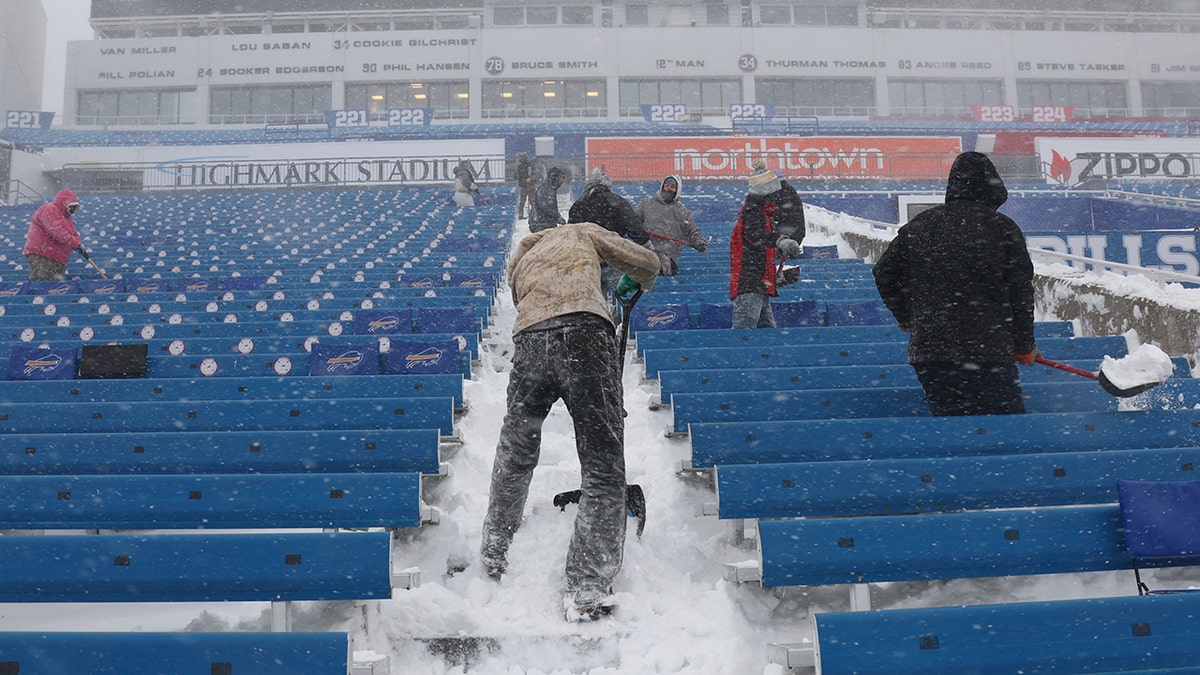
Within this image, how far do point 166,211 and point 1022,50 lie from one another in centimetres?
4322

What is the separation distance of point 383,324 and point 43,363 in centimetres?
261

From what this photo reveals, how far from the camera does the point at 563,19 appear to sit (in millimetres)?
45469

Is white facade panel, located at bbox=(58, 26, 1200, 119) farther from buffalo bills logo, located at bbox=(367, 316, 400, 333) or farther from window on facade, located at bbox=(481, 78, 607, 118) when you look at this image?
buffalo bills logo, located at bbox=(367, 316, 400, 333)

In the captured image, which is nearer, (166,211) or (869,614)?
(869,614)

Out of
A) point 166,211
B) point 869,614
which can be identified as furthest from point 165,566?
point 166,211

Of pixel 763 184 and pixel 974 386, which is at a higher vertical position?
pixel 763 184

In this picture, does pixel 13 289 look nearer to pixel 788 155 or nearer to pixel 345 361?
pixel 345 361

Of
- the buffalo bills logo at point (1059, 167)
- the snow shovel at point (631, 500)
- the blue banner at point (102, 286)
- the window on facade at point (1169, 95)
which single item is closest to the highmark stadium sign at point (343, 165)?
the blue banner at point (102, 286)

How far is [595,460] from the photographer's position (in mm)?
3463

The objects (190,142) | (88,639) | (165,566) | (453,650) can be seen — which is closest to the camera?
(88,639)

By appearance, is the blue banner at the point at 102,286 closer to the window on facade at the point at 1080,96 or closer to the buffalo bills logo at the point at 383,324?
the buffalo bills logo at the point at 383,324

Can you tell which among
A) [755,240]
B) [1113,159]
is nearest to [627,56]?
[1113,159]

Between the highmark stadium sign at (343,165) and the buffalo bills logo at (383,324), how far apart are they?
22007 mm

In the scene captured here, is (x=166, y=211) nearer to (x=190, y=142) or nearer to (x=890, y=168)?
(x=190, y=142)
